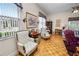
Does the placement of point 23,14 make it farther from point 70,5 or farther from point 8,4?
point 70,5

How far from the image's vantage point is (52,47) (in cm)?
229

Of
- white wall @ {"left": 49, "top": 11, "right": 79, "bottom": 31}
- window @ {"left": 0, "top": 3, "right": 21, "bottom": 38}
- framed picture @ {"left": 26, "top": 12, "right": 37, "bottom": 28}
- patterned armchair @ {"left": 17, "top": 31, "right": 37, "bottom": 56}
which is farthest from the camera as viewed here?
framed picture @ {"left": 26, "top": 12, "right": 37, "bottom": 28}

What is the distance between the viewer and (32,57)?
2023 millimetres

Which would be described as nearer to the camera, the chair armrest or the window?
the window

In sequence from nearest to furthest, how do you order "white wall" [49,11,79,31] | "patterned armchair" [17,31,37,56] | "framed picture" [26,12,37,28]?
"white wall" [49,11,79,31] → "patterned armchair" [17,31,37,56] → "framed picture" [26,12,37,28]

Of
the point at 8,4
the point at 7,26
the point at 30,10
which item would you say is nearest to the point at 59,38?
the point at 30,10

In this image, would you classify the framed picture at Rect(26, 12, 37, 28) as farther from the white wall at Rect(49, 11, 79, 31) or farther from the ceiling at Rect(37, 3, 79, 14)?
the white wall at Rect(49, 11, 79, 31)

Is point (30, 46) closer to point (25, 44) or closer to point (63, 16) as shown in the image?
point (25, 44)

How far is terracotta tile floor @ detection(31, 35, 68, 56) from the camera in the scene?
216 cm

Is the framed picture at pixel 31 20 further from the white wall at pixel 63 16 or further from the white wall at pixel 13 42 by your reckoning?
the white wall at pixel 63 16

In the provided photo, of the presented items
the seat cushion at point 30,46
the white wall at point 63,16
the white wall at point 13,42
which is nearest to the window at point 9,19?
the white wall at point 13,42

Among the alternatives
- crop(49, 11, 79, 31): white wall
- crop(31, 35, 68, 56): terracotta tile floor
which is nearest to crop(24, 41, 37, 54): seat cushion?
crop(31, 35, 68, 56): terracotta tile floor

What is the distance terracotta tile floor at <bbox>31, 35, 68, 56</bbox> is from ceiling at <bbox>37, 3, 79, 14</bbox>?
2.05 ft

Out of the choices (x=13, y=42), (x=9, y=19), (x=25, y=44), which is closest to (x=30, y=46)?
(x=25, y=44)
